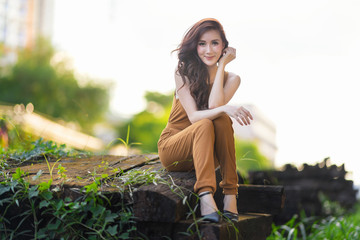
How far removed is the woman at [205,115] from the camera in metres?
2.75

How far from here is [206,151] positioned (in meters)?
2.71

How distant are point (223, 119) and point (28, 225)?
1487 mm

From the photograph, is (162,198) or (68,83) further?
(68,83)

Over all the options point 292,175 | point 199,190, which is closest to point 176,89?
point 199,190

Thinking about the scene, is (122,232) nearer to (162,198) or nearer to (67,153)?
(162,198)

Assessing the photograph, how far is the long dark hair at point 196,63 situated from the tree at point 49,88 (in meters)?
18.1

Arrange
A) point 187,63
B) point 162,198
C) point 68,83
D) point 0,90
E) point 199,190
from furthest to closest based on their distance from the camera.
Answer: point 68,83
point 0,90
point 187,63
point 199,190
point 162,198

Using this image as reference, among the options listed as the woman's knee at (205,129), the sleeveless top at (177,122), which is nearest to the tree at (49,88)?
the sleeveless top at (177,122)

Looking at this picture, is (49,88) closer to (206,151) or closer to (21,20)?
(206,151)

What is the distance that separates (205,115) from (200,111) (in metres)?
0.10

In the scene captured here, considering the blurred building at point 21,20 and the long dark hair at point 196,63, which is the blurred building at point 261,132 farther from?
the long dark hair at point 196,63

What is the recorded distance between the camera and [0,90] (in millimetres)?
21484

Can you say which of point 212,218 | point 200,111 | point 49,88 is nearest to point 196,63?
point 200,111

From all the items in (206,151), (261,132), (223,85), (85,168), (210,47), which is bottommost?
(261,132)
